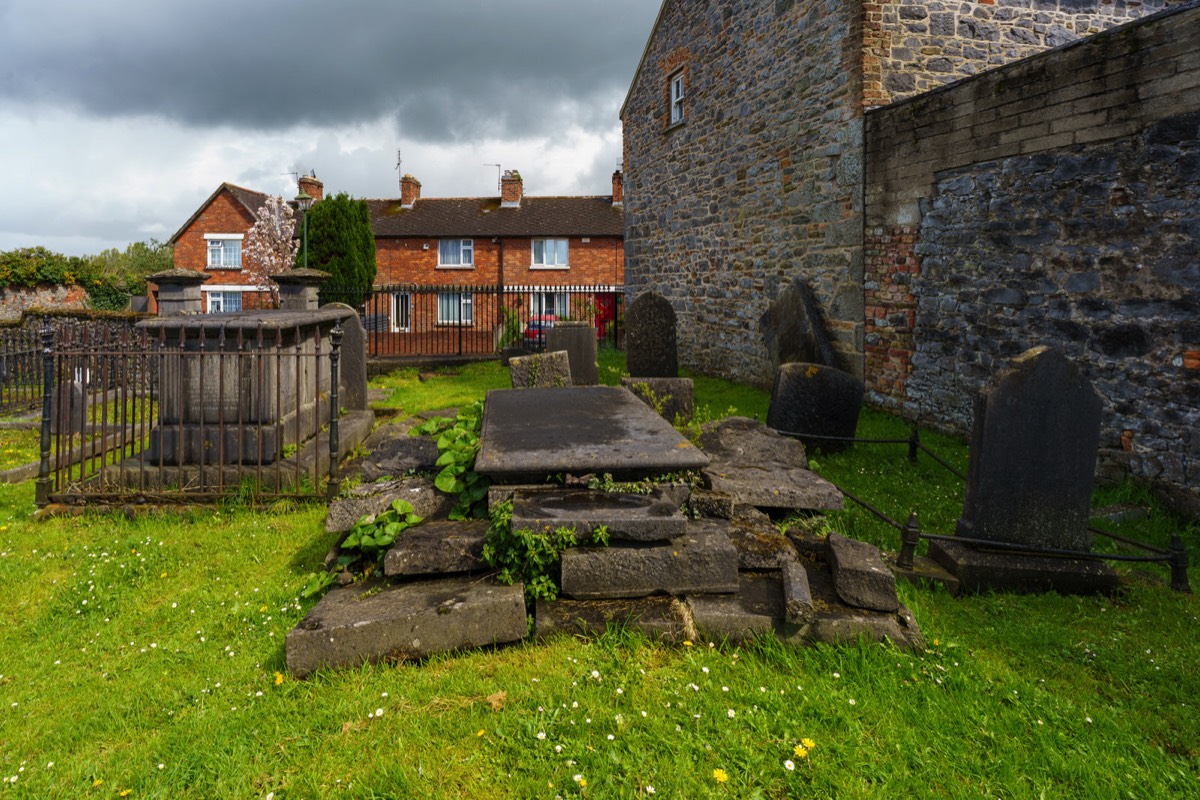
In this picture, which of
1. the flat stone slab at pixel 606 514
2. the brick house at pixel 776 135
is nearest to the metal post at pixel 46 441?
the flat stone slab at pixel 606 514

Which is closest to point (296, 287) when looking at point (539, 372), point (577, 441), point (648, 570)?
point (539, 372)

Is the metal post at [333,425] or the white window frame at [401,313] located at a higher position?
the white window frame at [401,313]

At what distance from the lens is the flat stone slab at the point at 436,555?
3877mm

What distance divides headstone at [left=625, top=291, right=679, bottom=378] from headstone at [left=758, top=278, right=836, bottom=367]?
4.99ft

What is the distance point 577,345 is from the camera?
35.5 feet

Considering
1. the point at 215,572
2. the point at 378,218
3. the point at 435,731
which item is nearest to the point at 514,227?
the point at 378,218

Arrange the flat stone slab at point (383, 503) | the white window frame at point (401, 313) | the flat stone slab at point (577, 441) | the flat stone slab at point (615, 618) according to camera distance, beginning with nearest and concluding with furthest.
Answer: the flat stone slab at point (615, 618)
the flat stone slab at point (577, 441)
the flat stone slab at point (383, 503)
the white window frame at point (401, 313)

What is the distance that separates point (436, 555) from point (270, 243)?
105ft

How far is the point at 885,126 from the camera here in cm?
962

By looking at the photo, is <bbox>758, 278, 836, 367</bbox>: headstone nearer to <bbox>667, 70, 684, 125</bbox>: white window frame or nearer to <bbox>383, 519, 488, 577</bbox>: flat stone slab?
<bbox>667, 70, 684, 125</bbox>: white window frame

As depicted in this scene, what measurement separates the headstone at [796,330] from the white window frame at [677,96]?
6.15 metres

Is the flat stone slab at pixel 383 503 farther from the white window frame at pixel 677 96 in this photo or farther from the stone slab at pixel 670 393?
the white window frame at pixel 677 96

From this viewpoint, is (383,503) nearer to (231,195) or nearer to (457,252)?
(457,252)

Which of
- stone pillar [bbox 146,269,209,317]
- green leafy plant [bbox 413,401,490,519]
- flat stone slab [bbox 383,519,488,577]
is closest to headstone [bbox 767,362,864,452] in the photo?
green leafy plant [bbox 413,401,490,519]
